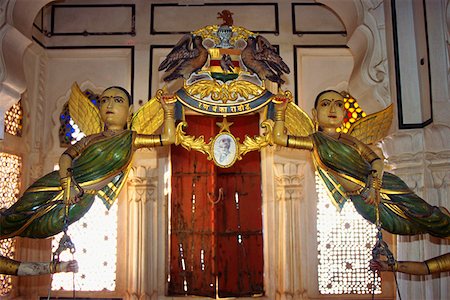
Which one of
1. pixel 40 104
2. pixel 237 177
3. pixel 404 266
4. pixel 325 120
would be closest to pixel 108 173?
pixel 325 120

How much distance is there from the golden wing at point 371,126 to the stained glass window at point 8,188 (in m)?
3.54

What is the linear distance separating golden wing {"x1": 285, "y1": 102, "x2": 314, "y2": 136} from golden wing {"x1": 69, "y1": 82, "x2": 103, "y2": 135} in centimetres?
142

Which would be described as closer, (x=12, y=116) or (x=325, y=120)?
(x=325, y=120)

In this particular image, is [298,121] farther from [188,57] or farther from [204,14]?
[204,14]

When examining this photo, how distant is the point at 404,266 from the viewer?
388cm

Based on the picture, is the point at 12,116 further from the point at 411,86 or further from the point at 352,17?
the point at 411,86

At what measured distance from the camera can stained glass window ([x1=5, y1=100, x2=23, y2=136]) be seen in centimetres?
585

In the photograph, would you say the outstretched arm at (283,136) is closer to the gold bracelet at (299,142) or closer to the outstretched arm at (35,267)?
the gold bracelet at (299,142)

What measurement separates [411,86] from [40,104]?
4160 mm

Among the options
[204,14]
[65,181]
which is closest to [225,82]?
[65,181]

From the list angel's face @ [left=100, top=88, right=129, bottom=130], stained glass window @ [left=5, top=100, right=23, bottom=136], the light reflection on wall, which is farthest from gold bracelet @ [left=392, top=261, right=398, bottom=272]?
stained glass window @ [left=5, top=100, right=23, bottom=136]

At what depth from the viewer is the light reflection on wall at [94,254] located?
630 centimetres

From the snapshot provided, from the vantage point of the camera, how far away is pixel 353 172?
3934 millimetres

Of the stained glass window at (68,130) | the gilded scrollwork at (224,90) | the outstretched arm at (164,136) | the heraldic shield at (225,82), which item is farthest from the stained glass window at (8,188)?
the gilded scrollwork at (224,90)
